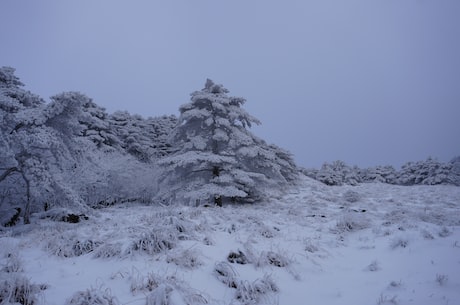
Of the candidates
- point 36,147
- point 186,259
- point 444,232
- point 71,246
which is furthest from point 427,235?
point 36,147

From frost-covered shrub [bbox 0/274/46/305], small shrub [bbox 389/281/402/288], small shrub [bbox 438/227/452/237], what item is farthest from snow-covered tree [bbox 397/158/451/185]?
frost-covered shrub [bbox 0/274/46/305]

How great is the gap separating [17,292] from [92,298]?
1025 millimetres

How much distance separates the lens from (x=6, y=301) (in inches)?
140

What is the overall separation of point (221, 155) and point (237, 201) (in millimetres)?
3011

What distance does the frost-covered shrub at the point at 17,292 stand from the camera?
3621mm

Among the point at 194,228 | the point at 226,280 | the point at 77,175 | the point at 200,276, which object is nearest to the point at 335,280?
the point at 226,280

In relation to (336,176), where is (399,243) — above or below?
below

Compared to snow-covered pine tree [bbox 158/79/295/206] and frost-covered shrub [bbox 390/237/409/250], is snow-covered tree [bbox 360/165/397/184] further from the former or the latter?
frost-covered shrub [bbox 390/237/409/250]

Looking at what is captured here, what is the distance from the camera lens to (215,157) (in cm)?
1563

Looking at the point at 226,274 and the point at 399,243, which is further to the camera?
the point at 399,243

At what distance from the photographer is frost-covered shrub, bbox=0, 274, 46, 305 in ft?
11.9

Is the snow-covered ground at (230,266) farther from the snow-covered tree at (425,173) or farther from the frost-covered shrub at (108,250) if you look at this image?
the snow-covered tree at (425,173)

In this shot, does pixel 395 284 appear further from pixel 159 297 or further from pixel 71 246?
pixel 71 246

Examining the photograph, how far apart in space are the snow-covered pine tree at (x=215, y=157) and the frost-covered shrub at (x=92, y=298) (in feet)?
36.4
